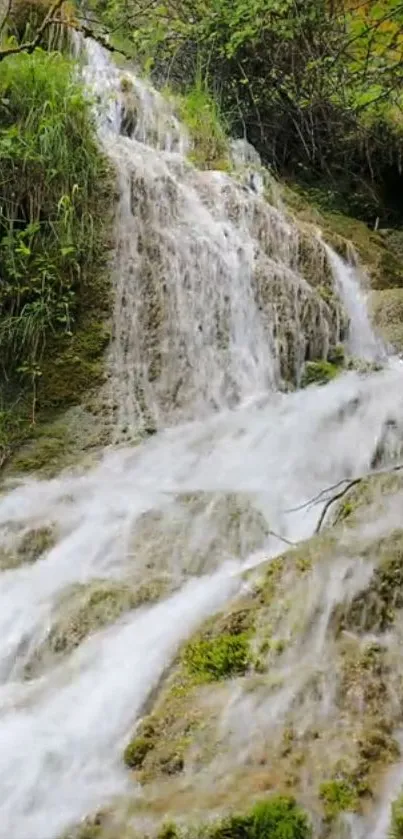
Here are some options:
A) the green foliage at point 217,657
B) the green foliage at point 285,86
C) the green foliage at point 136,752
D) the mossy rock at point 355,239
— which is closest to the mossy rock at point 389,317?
the mossy rock at point 355,239

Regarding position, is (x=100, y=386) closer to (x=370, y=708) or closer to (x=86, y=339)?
(x=86, y=339)

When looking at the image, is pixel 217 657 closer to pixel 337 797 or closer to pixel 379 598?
pixel 379 598

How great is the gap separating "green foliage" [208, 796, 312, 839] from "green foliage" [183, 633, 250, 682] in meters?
0.58

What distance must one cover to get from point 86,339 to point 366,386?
1.73m

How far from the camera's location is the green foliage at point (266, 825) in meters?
1.81

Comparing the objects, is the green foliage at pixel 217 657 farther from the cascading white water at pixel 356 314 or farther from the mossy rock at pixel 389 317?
the mossy rock at pixel 389 317

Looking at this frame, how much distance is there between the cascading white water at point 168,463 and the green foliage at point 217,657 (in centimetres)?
10

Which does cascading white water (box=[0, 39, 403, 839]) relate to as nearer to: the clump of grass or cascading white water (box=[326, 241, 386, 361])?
cascading white water (box=[326, 241, 386, 361])

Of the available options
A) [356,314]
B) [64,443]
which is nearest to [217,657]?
[64,443]

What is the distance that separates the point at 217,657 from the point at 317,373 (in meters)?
2.83

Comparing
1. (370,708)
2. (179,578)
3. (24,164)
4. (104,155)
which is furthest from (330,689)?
(104,155)

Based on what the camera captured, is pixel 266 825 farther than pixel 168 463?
No

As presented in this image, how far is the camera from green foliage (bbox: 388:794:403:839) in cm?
179

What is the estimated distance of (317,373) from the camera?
16.4 feet
